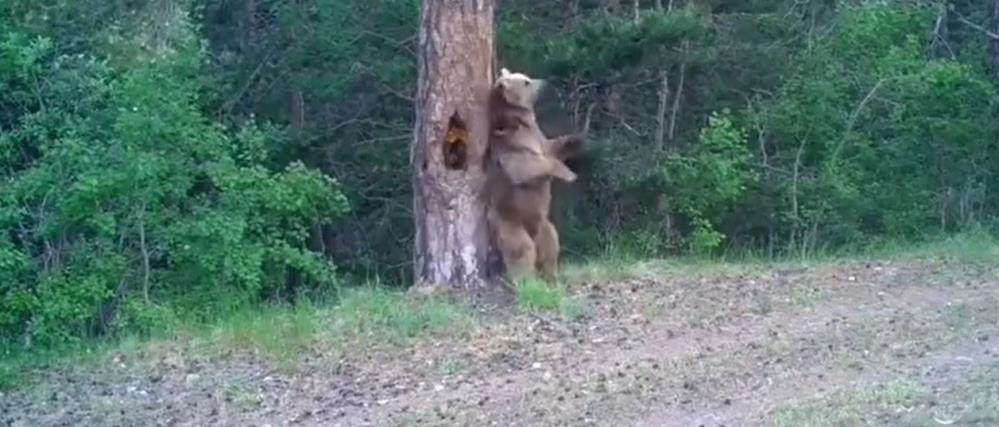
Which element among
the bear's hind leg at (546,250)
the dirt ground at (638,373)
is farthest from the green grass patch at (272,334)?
the bear's hind leg at (546,250)

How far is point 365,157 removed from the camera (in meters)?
24.0

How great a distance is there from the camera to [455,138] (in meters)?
13.3

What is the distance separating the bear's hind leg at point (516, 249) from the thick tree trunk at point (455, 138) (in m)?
0.19

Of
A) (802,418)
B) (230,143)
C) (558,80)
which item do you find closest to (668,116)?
(558,80)

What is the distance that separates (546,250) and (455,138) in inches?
43.9

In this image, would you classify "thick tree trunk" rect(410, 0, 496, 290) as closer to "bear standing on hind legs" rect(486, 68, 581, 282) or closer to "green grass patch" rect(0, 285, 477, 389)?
"bear standing on hind legs" rect(486, 68, 581, 282)

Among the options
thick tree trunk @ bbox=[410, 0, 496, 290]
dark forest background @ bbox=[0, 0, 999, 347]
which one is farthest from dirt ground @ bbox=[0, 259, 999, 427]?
dark forest background @ bbox=[0, 0, 999, 347]

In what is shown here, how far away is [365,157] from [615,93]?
356cm

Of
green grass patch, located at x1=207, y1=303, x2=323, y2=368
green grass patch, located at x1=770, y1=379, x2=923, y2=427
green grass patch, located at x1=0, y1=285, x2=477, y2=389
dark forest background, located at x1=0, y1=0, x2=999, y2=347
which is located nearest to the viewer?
green grass patch, located at x1=770, y1=379, x2=923, y2=427

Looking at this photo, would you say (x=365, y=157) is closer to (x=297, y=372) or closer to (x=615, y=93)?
(x=615, y=93)

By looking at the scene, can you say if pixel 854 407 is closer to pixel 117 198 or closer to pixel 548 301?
pixel 548 301

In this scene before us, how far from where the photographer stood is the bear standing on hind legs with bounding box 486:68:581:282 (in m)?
13.0

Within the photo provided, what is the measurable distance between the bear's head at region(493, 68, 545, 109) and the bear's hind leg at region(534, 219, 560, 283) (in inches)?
36.9

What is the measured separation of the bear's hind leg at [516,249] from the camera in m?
13.2
